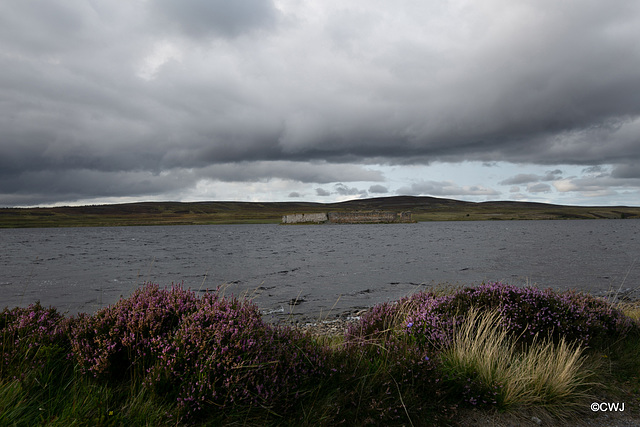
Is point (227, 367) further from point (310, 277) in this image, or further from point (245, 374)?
point (310, 277)

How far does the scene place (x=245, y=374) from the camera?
4.31 m

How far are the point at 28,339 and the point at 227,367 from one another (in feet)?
10.2

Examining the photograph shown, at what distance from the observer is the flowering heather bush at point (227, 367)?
4.27 m

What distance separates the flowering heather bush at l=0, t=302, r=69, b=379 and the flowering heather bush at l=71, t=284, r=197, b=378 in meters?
0.26

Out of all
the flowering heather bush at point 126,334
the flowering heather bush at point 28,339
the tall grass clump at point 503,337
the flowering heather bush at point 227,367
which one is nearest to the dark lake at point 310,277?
the tall grass clump at point 503,337

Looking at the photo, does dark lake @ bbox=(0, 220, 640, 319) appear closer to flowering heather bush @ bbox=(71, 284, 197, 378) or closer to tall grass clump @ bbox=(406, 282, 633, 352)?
tall grass clump @ bbox=(406, 282, 633, 352)

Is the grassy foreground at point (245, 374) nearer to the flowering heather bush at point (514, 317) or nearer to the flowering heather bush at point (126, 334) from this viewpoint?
the flowering heather bush at point (126, 334)

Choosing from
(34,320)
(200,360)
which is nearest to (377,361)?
(200,360)

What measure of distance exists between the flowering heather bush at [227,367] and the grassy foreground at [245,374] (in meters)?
0.02

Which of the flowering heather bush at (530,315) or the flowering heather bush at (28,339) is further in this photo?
the flowering heather bush at (530,315)

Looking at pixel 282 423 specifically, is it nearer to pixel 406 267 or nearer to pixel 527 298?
pixel 527 298

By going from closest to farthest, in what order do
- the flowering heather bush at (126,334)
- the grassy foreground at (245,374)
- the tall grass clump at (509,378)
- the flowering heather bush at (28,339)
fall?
the grassy foreground at (245,374) → the flowering heather bush at (28,339) → the flowering heather bush at (126,334) → the tall grass clump at (509,378)

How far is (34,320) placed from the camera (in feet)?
18.8

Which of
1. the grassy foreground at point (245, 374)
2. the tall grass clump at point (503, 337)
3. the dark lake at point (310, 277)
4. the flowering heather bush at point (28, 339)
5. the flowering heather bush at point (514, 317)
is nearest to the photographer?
the grassy foreground at point (245, 374)
